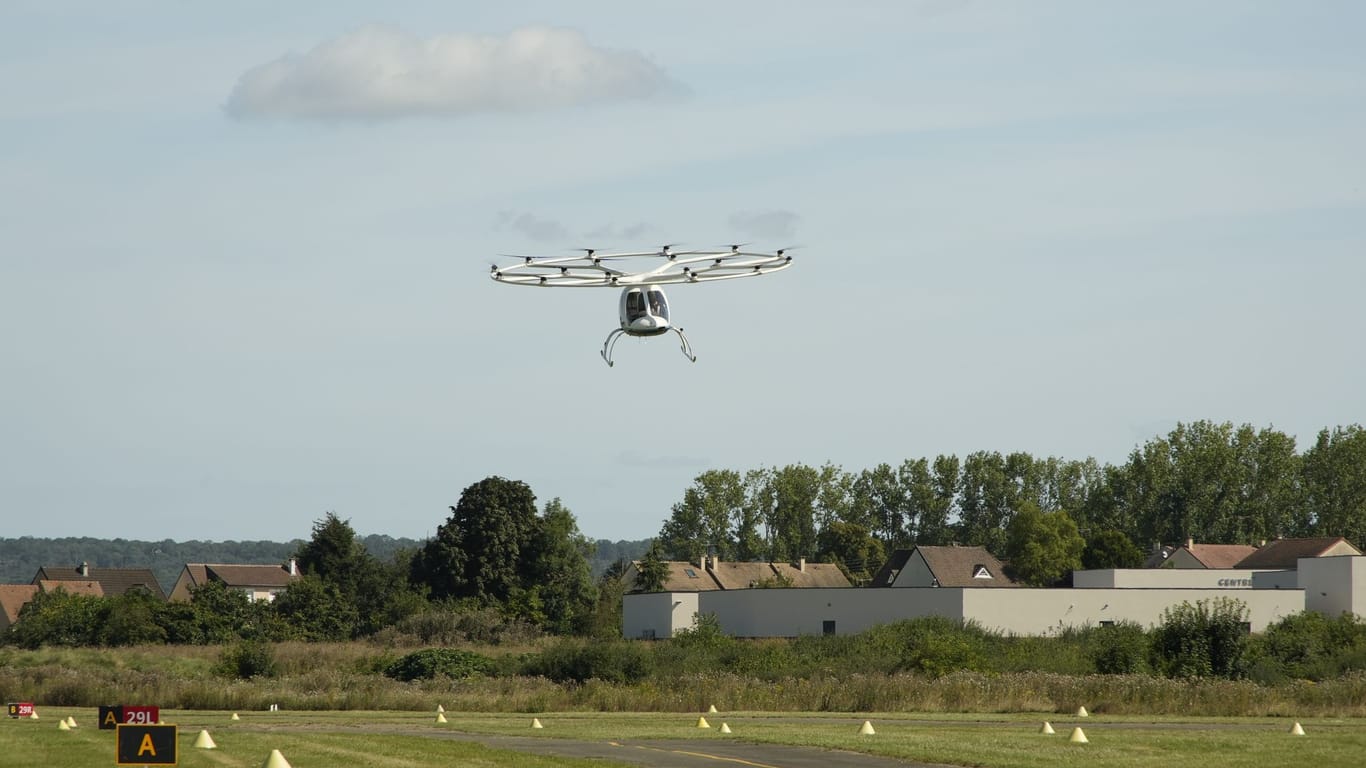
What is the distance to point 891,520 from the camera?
578 feet

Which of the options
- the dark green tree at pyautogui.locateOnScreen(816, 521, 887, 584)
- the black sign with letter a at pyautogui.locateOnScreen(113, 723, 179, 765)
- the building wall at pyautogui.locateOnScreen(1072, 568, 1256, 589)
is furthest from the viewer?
the dark green tree at pyautogui.locateOnScreen(816, 521, 887, 584)

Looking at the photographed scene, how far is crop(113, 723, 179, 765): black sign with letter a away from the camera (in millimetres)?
18516

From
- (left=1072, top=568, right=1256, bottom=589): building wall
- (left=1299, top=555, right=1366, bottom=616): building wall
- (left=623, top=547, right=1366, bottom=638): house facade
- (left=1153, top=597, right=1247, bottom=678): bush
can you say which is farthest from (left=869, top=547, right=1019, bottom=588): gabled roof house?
(left=1153, top=597, right=1247, bottom=678): bush

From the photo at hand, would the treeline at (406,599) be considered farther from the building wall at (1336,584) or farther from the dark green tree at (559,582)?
the building wall at (1336,584)

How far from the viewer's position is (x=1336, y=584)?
8788 cm

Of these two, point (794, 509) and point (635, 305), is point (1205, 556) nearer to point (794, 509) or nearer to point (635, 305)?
point (794, 509)

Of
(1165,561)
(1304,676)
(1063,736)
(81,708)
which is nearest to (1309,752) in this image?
(1063,736)

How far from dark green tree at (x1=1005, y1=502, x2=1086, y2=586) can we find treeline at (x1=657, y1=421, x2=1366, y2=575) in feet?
1.33

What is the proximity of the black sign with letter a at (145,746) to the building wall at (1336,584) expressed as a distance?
77.2m

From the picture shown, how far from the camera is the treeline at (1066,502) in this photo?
149125mm

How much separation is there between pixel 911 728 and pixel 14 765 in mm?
19298

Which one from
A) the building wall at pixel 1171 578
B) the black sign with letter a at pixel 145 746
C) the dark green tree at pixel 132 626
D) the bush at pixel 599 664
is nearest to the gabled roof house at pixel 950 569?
the building wall at pixel 1171 578

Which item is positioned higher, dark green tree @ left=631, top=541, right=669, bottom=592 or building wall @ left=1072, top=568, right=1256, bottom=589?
dark green tree @ left=631, top=541, right=669, bottom=592

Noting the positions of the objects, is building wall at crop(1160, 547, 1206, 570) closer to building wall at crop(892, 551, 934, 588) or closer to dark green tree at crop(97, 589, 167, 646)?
building wall at crop(892, 551, 934, 588)
